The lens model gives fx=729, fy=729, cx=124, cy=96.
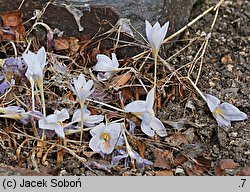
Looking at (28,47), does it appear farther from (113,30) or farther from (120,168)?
(120,168)

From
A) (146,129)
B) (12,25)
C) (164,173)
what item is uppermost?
(12,25)

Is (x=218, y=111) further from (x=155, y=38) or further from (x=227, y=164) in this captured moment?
(x=155, y=38)

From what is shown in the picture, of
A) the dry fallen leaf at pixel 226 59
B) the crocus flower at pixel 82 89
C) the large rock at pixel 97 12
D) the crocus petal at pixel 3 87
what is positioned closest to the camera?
the crocus flower at pixel 82 89

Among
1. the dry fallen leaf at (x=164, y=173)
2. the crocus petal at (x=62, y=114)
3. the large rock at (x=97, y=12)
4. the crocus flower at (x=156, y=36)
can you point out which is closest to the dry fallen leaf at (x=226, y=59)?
the large rock at (x=97, y=12)

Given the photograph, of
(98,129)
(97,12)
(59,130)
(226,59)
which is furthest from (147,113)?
(226,59)

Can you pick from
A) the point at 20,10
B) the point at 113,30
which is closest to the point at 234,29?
the point at 113,30

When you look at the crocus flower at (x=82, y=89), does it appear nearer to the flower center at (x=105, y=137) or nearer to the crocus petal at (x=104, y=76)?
the flower center at (x=105, y=137)

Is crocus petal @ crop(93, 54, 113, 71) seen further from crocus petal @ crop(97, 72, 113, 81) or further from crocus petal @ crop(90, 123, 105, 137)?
crocus petal @ crop(90, 123, 105, 137)
